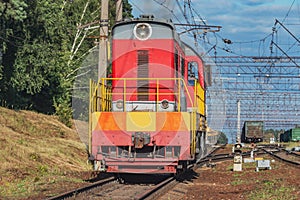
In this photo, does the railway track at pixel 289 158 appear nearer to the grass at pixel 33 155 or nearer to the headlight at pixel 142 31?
the grass at pixel 33 155

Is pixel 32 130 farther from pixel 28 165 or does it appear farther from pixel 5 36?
pixel 28 165

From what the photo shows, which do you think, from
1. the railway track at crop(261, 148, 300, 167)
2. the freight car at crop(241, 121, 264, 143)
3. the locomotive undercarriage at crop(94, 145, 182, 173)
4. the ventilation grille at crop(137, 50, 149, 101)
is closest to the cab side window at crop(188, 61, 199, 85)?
the ventilation grille at crop(137, 50, 149, 101)

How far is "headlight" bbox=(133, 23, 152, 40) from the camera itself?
1416 centimetres

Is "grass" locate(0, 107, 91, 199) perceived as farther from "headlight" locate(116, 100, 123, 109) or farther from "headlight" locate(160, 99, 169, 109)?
"headlight" locate(160, 99, 169, 109)

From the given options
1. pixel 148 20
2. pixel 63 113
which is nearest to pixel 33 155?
pixel 148 20

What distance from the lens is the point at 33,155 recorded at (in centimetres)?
1723

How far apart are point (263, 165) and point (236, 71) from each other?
33.0 meters

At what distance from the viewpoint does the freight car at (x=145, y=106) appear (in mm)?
12922

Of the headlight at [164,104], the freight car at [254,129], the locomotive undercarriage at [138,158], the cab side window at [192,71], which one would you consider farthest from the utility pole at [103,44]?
the freight car at [254,129]

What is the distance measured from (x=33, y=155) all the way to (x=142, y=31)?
607 cm

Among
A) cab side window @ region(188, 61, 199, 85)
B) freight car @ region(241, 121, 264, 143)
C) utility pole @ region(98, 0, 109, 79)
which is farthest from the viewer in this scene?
freight car @ region(241, 121, 264, 143)

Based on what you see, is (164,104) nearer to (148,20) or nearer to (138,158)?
(138,158)

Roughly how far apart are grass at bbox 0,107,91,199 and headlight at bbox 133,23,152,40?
171 inches

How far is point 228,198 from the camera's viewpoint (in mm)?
11383
